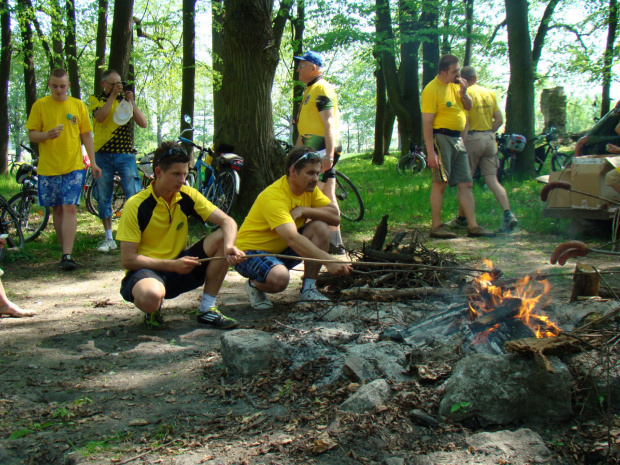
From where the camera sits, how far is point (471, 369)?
259 cm

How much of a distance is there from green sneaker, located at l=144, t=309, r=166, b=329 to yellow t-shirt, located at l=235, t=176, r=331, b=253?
0.88 metres

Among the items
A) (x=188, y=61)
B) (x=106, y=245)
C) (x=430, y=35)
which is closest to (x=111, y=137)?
(x=106, y=245)

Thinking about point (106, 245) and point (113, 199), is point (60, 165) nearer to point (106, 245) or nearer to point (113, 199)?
point (106, 245)

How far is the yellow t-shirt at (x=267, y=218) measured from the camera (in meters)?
4.34

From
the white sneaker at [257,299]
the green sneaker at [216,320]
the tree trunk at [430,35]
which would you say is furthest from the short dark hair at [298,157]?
the tree trunk at [430,35]

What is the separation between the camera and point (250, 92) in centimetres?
775

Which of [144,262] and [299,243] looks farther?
[299,243]

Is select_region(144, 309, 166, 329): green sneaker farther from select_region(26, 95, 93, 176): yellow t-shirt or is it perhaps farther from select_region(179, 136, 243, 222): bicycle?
select_region(179, 136, 243, 222): bicycle

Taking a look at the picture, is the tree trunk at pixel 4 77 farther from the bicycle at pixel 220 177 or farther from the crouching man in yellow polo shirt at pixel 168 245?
the crouching man in yellow polo shirt at pixel 168 245

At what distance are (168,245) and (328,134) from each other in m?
2.50

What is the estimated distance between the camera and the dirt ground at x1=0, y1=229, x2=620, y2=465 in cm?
239

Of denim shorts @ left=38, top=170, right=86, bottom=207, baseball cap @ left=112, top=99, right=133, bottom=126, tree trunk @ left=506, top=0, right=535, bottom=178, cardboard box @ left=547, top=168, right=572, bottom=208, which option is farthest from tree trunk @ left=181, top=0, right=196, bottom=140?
cardboard box @ left=547, top=168, right=572, bottom=208

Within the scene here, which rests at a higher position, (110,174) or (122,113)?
(122,113)

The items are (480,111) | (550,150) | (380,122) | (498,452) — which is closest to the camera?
(498,452)
